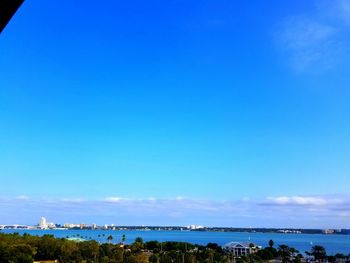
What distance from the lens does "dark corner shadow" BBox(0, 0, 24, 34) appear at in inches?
99.9

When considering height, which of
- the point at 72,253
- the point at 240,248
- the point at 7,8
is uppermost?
the point at 7,8

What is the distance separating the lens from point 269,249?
2931 inches

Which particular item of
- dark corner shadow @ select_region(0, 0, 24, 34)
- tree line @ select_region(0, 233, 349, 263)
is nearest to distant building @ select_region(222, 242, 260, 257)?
tree line @ select_region(0, 233, 349, 263)

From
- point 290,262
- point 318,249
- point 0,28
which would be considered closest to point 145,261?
point 290,262

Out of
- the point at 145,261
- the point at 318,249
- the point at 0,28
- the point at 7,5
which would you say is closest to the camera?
the point at 7,5

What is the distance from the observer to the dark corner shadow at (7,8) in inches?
99.9

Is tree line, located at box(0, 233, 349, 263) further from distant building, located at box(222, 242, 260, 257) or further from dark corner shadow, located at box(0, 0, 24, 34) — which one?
dark corner shadow, located at box(0, 0, 24, 34)

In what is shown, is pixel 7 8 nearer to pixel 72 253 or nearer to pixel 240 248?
pixel 72 253

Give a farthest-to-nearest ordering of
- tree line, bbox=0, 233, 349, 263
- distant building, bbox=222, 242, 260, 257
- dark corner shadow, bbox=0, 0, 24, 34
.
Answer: distant building, bbox=222, 242, 260, 257 < tree line, bbox=0, 233, 349, 263 < dark corner shadow, bbox=0, 0, 24, 34

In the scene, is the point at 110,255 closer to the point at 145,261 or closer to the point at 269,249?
the point at 145,261

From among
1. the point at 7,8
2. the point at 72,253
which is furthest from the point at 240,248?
the point at 7,8

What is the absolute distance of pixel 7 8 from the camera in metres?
2.61

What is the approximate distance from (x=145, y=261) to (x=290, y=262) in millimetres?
27338

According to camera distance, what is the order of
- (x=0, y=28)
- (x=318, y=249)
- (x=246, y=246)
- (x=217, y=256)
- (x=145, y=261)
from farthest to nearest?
(x=246, y=246) → (x=318, y=249) → (x=217, y=256) → (x=145, y=261) → (x=0, y=28)
